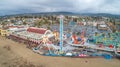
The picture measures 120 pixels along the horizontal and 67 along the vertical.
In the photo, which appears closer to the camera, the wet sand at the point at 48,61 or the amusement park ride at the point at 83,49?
the wet sand at the point at 48,61

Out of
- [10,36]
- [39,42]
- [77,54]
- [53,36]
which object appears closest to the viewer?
[77,54]

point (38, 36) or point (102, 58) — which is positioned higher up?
point (38, 36)

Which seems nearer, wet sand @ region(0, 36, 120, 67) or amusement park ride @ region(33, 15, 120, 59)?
wet sand @ region(0, 36, 120, 67)

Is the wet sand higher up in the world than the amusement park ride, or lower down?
lower down

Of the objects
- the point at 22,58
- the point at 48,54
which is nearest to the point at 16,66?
the point at 22,58

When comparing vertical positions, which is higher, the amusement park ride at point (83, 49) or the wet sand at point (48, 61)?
the amusement park ride at point (83, 49)

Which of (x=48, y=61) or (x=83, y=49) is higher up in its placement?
(x=83, y=49)

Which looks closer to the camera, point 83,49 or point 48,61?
point 48,61

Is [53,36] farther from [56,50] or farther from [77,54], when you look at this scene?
[77,54]

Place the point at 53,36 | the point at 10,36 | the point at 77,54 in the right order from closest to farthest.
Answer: the point at 77,54 → the point at 53,36 → the point at 10,36

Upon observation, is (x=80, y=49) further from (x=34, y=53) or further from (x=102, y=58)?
(x=34, y=53)

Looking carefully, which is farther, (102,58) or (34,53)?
(34,53)
